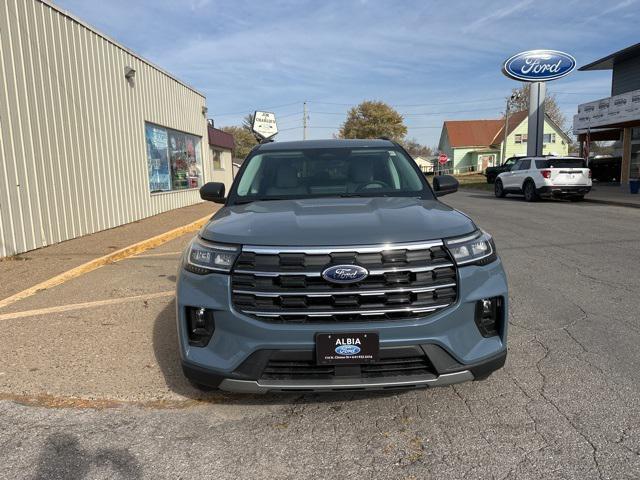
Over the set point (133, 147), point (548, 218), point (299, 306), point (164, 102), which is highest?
point (164, 102)

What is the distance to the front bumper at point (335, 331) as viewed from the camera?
2.54 meters

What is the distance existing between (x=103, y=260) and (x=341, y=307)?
232 inches

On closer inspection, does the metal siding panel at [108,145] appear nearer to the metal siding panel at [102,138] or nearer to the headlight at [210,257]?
the metal siding panel at [102,138]

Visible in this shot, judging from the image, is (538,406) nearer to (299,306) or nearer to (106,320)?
(299,306)

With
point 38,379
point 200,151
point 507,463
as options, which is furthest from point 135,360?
point 200,151

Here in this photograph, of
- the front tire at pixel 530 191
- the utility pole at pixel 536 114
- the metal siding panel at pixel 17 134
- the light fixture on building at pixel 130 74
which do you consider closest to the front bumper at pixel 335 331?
the metal siding panel at pixel 17 134

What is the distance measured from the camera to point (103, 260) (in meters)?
7.41

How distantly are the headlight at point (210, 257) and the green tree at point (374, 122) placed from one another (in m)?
64.7

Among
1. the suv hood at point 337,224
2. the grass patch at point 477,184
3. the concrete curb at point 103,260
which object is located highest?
the suv hood at point 337,224

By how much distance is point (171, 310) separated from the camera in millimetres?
4922

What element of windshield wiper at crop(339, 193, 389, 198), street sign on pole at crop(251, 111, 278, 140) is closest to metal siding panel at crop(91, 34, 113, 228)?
windshield wiper at crop(339, 193, 389, 198)

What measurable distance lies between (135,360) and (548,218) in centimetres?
1197

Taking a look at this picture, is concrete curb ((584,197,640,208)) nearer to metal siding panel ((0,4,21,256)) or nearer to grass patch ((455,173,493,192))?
grass patch ((455,173,493,192))

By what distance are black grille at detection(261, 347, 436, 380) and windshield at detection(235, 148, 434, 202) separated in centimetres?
165
